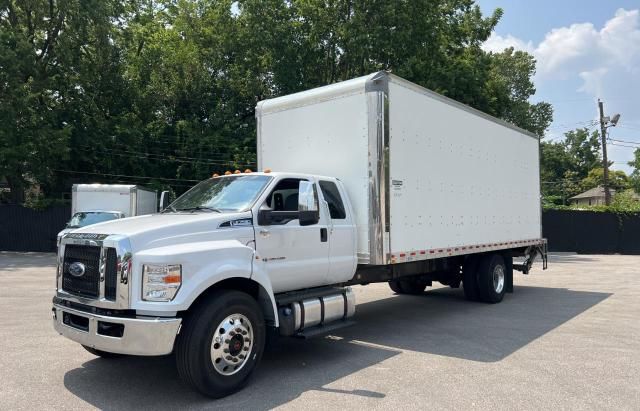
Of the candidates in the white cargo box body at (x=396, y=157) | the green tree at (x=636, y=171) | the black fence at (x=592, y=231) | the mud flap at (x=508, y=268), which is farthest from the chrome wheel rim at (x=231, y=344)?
the green tree at (x=636, y=171)

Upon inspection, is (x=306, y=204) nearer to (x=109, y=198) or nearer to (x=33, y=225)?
(x=109, y=198)

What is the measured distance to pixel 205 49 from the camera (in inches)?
1220

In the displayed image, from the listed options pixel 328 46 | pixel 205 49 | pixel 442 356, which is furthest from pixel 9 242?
pixel 442 356

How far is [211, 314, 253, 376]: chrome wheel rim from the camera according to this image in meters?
5.01

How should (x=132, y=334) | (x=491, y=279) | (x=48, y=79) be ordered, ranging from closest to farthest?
(x=132, y=334) < (x=491, y=279) < (x=48, y=79)

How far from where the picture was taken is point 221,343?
5043 mm

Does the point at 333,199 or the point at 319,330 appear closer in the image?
the point at 319,330

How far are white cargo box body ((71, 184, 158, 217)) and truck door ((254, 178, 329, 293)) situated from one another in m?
14.7

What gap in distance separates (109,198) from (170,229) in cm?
1635

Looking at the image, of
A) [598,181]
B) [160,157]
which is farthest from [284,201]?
[598,181]

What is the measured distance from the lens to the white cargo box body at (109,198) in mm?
19672

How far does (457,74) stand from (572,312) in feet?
57.4

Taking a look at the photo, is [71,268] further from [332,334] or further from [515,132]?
[515,132]

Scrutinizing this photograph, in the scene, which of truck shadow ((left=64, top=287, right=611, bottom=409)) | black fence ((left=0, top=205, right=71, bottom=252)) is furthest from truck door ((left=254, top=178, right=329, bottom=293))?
black fence ((left=0, top=205, right=71, bottom=252))
